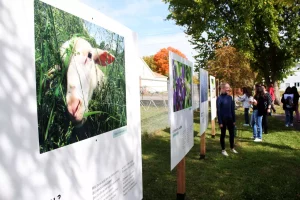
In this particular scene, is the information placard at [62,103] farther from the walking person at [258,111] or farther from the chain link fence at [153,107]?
the chain link fence at [153,107]

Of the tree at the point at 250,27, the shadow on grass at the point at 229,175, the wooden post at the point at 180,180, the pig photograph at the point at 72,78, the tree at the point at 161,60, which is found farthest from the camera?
the tree at the point at 161,60

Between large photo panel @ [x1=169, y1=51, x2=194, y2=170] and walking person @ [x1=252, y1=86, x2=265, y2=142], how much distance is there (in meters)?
5.63

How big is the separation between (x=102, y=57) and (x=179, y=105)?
2.44 meters

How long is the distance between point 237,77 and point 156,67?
224 ft

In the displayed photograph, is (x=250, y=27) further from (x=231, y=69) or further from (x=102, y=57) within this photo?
(x=102, y=57)

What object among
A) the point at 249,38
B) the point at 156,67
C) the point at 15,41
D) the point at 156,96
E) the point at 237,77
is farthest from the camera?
the point at 156,67

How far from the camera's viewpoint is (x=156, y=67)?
85.8 meters

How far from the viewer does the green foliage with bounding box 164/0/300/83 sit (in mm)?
23438

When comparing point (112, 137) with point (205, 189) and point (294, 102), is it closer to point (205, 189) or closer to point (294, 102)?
point (205, 189)

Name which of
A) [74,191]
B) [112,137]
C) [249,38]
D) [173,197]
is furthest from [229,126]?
[249,38]

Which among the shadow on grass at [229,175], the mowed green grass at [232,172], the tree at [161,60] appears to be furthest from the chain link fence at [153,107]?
the tree at [161,60]

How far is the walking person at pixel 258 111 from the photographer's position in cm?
1030

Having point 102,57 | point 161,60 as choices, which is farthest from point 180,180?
point 161,60

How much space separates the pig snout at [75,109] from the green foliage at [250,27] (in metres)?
21.7
